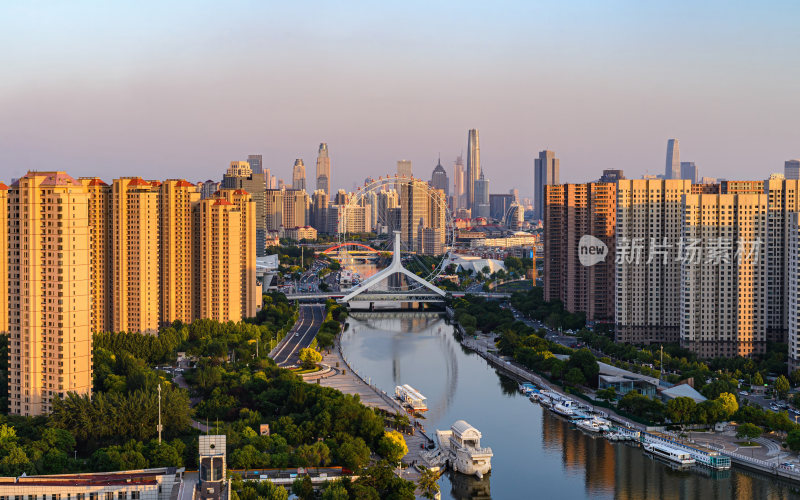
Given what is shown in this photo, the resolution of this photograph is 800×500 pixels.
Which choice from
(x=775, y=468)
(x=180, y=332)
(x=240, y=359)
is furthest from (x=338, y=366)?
(x=775, y=468)

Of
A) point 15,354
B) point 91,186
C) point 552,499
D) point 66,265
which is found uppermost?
point 91,186

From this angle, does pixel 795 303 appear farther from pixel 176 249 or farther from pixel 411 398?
pixel 176 249

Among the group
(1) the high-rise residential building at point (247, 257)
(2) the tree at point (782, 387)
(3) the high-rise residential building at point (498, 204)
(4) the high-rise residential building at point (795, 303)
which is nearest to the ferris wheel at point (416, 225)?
(1) the high-rise residential building at point (247, 257)

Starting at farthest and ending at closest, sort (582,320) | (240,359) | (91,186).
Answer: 1. (582,320)
2. (91,186)
3. (240,359)

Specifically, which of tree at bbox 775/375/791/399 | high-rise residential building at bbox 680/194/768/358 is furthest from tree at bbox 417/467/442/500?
high-rise residential building at bbox 680/194/768/358

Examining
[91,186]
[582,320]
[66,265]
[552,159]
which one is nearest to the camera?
[66,265]

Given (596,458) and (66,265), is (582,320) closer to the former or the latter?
(596,458)

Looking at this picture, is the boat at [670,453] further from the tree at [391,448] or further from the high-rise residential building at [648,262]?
the high-rise residential building at [648,262]

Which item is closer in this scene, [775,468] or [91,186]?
[775,468]
